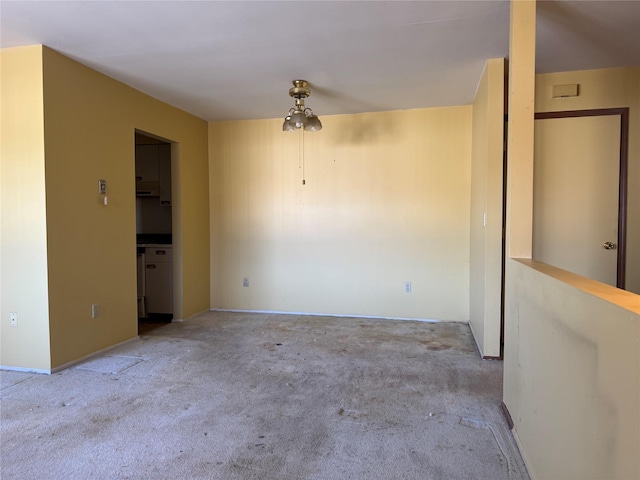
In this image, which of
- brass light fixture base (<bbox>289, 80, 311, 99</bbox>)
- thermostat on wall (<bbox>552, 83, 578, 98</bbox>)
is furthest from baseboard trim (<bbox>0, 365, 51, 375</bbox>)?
thermostat on wall (<bbox>552, 83, 578, 98</bbox>)

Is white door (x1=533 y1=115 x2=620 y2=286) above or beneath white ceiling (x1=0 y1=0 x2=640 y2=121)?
beneath

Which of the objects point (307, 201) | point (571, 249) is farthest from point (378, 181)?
point (571, 249)

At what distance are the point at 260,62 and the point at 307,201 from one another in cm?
191

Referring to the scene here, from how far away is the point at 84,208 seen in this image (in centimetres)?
310

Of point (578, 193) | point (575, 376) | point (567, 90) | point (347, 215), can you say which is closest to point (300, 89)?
point (347, 215)

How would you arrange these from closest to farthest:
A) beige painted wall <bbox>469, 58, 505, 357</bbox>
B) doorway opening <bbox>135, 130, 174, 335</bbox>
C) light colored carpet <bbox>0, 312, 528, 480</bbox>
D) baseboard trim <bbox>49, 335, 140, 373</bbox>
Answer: light colored carpet <bbox>0, 312, 528, 480</bbox> → baseboard trim <bbox>49, 335, 140, 373</bbox> → beige painted wall <bbox>469, 58, 505, 357</bbox> → doorway opening <bbox>135, 130, 174, 335</bbox>

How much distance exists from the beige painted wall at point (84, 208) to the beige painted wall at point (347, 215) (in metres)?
1.23

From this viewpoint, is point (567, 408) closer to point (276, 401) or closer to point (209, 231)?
point (276, 401)

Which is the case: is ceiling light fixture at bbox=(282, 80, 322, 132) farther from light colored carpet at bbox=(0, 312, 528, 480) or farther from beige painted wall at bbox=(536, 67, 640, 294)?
beige painted wall at bbox=(536, 67, 640, 294)

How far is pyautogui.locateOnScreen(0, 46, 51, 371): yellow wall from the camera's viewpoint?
278cm

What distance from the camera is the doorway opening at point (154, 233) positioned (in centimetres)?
451

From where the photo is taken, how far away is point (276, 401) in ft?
7.92

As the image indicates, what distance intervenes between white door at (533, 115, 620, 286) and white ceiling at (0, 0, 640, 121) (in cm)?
51

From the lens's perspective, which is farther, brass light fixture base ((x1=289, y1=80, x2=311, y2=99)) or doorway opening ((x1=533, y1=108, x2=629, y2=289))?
brass light fixture base ((x1=289, y1=80, x2=311, y2=99))
